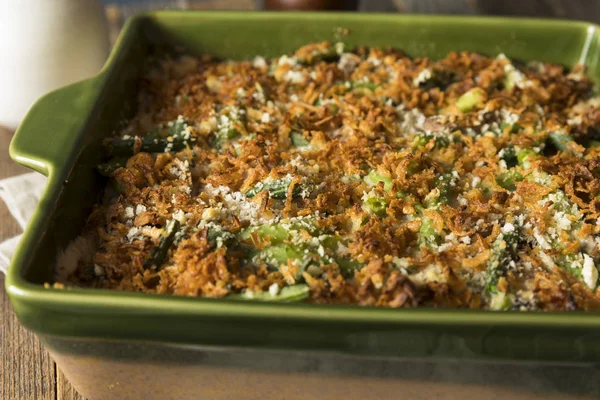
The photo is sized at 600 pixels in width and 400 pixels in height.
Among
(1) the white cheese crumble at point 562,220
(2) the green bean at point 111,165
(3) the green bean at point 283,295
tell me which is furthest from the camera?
(2) the green bean at point 111,165

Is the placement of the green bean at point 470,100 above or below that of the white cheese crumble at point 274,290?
above

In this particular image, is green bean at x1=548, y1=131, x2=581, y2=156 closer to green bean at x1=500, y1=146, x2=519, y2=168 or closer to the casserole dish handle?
green bean at x1=500, y1=146, x2=519, y2=168

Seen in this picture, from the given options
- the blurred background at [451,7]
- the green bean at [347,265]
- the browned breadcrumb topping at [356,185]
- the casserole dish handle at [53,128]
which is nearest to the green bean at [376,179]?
the browned breadcrumb topping at [356,185]

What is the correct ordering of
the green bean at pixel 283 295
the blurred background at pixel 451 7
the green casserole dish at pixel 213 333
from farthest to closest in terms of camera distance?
the blurred background at pixel 451 7
the green bean at pixel 283 295
the green casserole dish at pixel 213 333

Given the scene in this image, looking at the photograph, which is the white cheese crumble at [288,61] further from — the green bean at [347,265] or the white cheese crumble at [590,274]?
the white cheese crumble at [590,274]

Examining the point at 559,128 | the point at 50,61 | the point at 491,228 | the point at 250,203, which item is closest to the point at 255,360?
the point at 250,203

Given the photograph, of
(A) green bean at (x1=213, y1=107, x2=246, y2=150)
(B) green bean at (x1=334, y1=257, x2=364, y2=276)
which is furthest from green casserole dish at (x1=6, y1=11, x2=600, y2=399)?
(A) green bean at (x1=213, y1=107, x2=246, y2=150)

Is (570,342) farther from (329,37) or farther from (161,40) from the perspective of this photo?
(161,40)

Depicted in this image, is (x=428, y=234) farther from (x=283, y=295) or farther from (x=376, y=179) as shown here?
(x=283, y=295)
